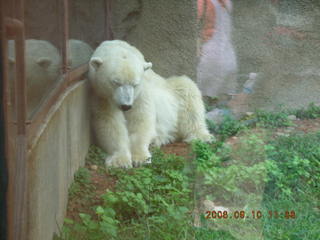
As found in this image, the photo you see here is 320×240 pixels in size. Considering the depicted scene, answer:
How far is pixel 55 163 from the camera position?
2.67 m

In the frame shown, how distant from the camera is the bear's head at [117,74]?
165 inches

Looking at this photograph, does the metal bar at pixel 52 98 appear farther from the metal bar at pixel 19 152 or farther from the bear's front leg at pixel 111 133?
the bear's front leg at pixel 111 133

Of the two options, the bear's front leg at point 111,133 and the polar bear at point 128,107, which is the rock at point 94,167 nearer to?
the polar bear at point 128,107

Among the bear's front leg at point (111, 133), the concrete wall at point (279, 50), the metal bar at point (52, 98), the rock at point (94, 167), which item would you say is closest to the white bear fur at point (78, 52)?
the metal bar at point (52, 98)

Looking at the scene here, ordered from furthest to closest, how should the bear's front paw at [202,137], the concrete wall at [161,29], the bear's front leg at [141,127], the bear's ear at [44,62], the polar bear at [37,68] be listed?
1. the concrete wall at [161,29]
2. the bear's front paw at [202,137]
3. the bear's front leg at [141,127]
4. the bear's ear at [44,62]
5. the polar bear at [37,68]

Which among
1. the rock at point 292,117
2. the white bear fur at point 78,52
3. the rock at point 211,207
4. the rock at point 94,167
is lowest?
the rock at point 94,167

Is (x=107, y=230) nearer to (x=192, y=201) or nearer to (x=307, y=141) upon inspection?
(x=192, y=201)

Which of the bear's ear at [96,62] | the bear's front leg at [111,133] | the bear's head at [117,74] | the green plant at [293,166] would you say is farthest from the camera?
the bear's front leg at [111,133]

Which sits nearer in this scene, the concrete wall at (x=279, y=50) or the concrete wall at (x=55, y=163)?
the concrete wall at (x=55, y=163)

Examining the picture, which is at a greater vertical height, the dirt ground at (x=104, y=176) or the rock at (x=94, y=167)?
the dirt ground at (x=104, y=176)

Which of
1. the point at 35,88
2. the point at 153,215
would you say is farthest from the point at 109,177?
the point at 35,88

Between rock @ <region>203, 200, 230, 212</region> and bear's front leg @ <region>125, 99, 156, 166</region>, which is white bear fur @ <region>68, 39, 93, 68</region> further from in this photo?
rock @ <region>203, 200, 230, 212</region>

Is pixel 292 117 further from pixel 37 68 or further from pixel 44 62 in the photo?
pixel 37 68

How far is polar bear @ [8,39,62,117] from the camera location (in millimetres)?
2055
